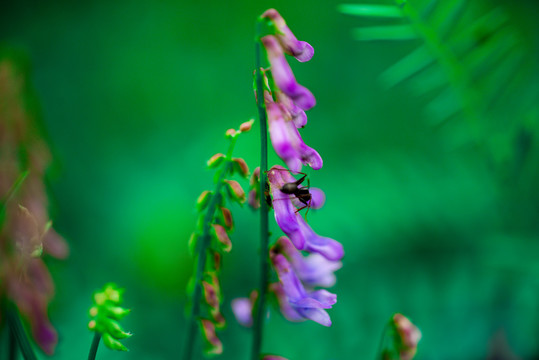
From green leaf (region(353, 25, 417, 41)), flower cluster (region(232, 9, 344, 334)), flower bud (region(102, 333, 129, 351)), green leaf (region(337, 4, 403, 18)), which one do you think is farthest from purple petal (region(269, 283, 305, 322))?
green leaf (region(353, 25, 417, 41))

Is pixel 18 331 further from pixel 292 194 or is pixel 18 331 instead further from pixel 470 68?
pixel 470 68

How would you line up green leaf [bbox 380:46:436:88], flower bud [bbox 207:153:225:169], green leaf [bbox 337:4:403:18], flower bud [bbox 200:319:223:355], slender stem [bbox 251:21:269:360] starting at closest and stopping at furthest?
slender stem [bbox 251:21:269:360] → flower bud [bbox 207:153:225:169] → flower bud [bbox 200:319:223:355] → green leaf [bbox 337:4:403:18] → green leaf [bbox 380:46:436:88]

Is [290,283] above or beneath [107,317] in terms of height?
above

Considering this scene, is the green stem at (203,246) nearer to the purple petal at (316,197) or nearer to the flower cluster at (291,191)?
the flower cluster at (291,191)

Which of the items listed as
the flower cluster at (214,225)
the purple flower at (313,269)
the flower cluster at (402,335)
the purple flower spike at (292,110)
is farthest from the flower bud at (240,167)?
the flower cluster at (402,335)

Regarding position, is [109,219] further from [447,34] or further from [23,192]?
[447,34]

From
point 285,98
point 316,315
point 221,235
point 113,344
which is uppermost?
point 285,98

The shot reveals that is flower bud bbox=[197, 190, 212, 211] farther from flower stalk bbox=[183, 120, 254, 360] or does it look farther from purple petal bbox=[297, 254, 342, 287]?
purple petal bbox=[297, 254, 342, 287]

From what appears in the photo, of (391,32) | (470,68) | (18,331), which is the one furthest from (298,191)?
(470,68)
